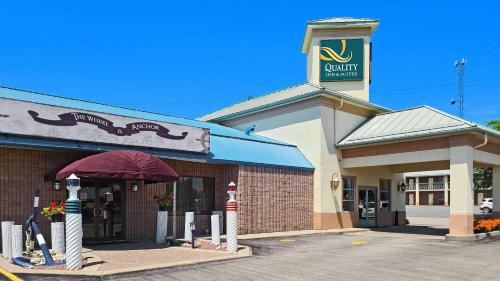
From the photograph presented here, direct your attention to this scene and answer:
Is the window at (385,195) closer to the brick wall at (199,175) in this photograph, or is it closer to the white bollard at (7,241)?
the brick wall at (199,175)

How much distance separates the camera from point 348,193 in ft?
79.7

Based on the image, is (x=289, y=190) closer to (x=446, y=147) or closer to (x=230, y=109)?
(x=446, y=147)

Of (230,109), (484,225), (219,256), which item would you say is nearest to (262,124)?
(230,109)

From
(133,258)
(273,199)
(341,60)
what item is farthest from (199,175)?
(341,60)

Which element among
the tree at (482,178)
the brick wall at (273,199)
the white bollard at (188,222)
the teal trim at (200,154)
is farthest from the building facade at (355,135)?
the tree at (482,178)

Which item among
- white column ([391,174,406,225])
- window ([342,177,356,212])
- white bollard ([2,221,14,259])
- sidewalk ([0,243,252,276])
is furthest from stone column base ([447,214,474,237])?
white bollard ([2,221,14,259])

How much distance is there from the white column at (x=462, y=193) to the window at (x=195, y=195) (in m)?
9.69

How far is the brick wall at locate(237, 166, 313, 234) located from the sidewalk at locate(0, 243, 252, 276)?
193 inches

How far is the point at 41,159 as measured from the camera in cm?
1477

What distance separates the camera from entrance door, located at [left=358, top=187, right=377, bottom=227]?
25.0m

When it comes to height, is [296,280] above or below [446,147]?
below

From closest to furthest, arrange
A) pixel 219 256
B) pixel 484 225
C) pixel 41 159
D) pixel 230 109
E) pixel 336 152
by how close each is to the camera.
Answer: pixel 219 256 → pixel 41 159 → pixel 484 225 → pixel 336 152 → pixel 230 109

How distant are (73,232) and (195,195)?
8.90m

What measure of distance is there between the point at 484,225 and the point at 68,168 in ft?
53.8
